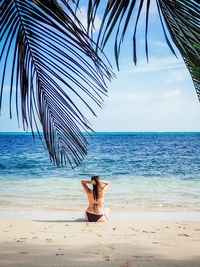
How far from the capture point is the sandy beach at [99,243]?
3.44 metres

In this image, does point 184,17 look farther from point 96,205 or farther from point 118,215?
point 118,215

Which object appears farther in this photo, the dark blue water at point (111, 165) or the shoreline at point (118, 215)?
the dark blue water at point (111, 165)

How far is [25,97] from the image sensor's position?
1.03 metres

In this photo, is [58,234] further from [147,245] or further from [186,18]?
[186,18]

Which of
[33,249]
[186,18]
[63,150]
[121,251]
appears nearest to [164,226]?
[121,251]

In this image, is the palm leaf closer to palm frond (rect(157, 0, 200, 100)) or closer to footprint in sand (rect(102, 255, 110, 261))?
palm frond (rect(157, 0, 200, 100))

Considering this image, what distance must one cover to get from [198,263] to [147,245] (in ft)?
3.35

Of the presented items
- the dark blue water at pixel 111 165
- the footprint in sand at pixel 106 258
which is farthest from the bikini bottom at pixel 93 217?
the footprint in sand at pixel 106 258

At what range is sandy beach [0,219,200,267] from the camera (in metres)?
3.44

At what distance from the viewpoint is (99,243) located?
4281 mm

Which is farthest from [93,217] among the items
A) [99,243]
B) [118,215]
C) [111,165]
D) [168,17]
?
[111,165]

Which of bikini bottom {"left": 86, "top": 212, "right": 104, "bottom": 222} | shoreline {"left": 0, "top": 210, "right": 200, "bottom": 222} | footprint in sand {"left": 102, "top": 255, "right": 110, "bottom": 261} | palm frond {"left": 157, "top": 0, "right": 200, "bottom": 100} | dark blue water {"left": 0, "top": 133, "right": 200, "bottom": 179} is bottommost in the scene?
dark blue water {"left": 0, "top": 133, "right": 200, "bottom": 179}

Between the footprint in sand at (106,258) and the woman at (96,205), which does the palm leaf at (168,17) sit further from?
the woman at (96,205)

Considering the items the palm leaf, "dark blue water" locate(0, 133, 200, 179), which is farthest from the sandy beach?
the palm leaf
